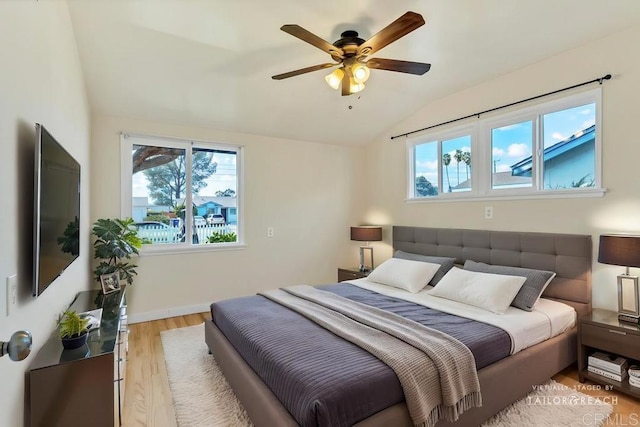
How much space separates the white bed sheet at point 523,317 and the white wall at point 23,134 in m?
2.62

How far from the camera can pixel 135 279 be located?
3.83 m

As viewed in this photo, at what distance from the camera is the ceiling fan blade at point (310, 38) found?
6.57ft

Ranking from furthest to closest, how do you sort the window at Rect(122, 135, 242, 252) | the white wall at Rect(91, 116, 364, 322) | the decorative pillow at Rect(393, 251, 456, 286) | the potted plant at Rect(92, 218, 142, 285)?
the window at Rect(122, 135, 242, 252) → the white wall at Rect(91, 116, 364, 322) → the decorative pillow at Rect(393, 251, 456, 286) → the potted plant at Rect(92, 218, 142, 285)

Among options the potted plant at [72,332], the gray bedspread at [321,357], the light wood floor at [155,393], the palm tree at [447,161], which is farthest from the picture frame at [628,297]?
the potted plant at [72,332]

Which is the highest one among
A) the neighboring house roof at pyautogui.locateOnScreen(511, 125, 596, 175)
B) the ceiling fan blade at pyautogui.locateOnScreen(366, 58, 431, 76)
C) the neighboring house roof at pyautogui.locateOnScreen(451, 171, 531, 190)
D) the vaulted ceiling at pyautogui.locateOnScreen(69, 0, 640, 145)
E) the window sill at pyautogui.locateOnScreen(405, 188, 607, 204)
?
the vaulted ceiling at pyautogui.locateOnScreen(69, 0, 640, 145)

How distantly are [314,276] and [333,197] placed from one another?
51.5 inches

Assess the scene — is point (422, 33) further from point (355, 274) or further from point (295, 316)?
point (355, 274)

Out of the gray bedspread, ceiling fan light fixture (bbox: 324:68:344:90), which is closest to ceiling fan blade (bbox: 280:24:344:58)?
ceiling fan light fixture (bbox: 324:68:344:90)

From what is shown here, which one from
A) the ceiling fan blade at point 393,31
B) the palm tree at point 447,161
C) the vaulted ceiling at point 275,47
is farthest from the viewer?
the palm tree at point 447,161

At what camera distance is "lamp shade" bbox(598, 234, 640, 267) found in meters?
2.31

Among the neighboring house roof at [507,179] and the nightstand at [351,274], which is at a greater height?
the neighboring house roof at [507,179]

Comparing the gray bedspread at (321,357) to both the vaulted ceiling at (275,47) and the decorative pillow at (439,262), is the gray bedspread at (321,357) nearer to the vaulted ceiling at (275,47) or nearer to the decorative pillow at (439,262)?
the decorative pillow at (439,262)

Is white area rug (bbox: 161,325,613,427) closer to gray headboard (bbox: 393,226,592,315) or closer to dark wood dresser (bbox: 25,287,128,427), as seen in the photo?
dark wood dresser (bbox: 25,287,128,427)

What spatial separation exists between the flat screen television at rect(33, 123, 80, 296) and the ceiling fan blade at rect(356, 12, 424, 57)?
1956mm
